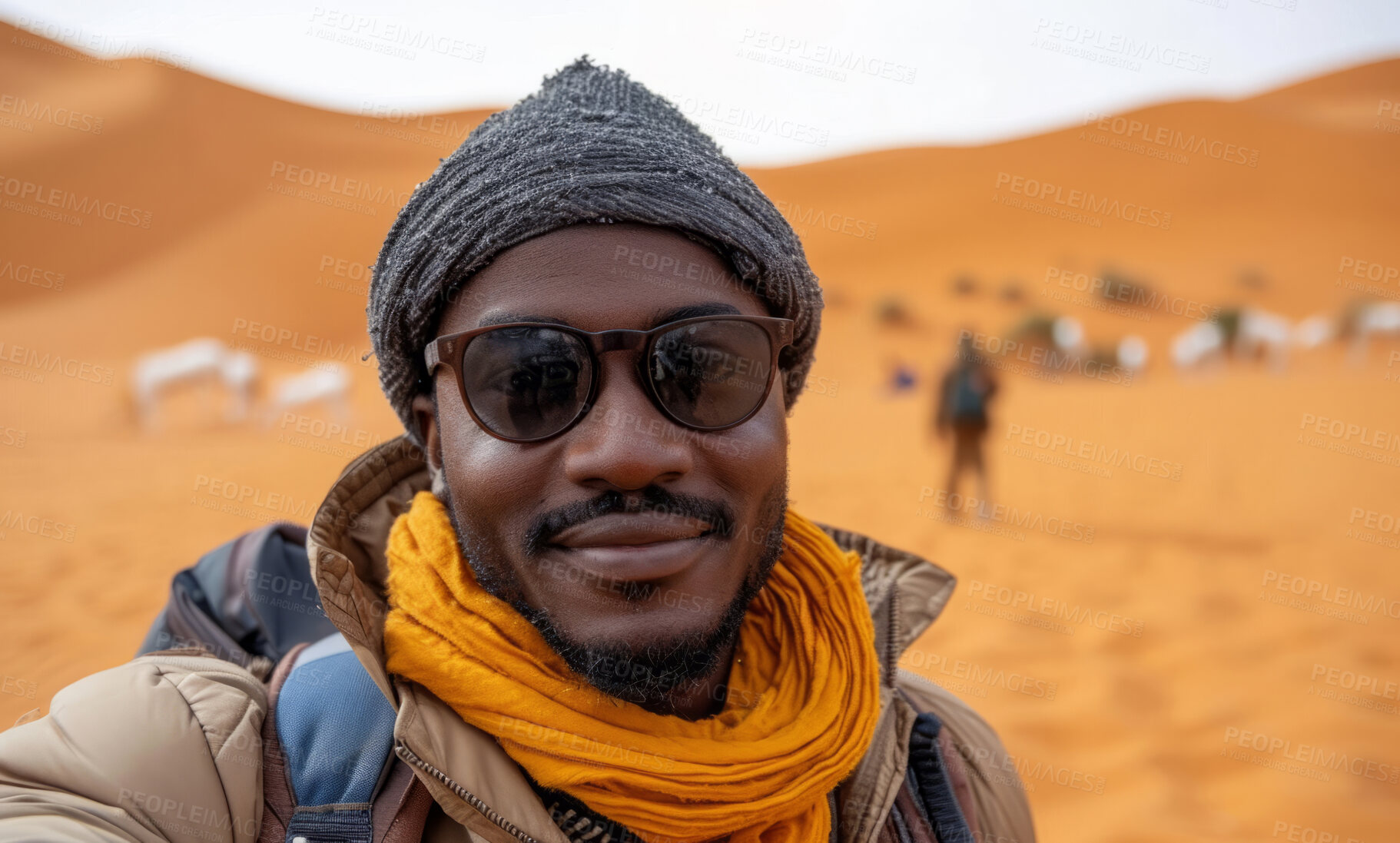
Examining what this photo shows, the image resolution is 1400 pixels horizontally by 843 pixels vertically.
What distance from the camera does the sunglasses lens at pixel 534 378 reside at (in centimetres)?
157

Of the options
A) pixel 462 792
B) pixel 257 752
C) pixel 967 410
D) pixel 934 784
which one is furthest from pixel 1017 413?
pixel 257 752

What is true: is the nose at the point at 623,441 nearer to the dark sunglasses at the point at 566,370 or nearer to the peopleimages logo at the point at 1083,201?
the dark sunglasses at the point at 566,370

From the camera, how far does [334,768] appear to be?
138cm

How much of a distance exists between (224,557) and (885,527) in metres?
7.47

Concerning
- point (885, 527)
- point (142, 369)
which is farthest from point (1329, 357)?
point (142, 369)

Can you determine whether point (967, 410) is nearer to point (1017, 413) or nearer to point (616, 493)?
point (1017, 413)

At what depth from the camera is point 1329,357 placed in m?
17.8

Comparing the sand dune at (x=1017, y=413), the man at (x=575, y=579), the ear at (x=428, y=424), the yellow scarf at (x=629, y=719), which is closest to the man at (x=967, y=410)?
the sand dune at (x=1017, y=413)

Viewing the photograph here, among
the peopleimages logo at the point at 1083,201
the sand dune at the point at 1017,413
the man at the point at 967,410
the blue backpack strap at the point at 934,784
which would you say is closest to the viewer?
the blue backpack strap at the point at 934,784

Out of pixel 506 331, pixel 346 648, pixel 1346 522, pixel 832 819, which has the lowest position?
pixel 832 819

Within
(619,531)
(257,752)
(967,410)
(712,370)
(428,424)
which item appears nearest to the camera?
(257,752)

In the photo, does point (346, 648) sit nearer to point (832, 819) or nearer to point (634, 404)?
point (634, 404)

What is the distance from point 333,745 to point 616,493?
65 cm

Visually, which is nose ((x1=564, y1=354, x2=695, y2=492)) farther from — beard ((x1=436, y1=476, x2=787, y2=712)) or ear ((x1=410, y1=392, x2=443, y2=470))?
ear ((x1=410, y1=392, x2=443, y2=470))
